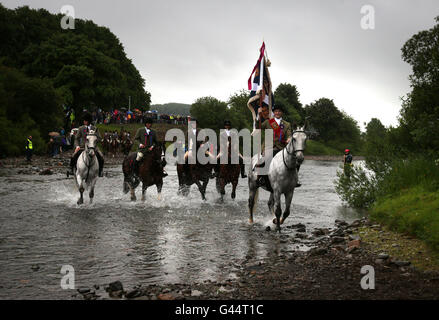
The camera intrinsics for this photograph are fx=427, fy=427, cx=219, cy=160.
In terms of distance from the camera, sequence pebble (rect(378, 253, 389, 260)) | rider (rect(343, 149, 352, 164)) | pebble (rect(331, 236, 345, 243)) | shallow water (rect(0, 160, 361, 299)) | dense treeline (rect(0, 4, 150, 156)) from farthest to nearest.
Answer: dense treeline (rect(0, 4, 150, 156)), rider (rect(343, 149, 352, 164)), pebble (rect(331, 236, 345, 243)), pebble (rect(378, 253, 389, 260)), shallow water (rect(0, 160, 361, 299))

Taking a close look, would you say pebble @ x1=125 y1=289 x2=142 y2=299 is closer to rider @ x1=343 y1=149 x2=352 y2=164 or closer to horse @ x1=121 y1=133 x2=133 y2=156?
rider @ x1=343 y1=149 x2=352 y2=164

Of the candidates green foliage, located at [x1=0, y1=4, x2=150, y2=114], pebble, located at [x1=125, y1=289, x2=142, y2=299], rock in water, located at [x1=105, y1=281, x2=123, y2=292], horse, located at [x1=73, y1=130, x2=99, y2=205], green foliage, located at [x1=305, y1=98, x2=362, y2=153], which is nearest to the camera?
pebble, located at [x1=125, y1=289, x2=142, y2=299]

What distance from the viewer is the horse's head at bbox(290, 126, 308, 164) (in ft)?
30.3

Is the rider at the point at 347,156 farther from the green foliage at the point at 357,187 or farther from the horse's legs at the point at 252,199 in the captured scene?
the horse's legs at the point at 252,199

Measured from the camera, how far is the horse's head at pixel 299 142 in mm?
9234

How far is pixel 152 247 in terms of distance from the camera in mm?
8508

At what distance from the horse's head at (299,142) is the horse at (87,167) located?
678 cm

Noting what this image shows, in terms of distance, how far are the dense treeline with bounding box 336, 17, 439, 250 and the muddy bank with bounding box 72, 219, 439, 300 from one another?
1.83m

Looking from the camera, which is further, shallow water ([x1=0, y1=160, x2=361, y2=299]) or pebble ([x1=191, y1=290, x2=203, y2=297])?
shallow water ([x1=0, y1=160, x2=361, y2=299])

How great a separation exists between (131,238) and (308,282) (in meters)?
4.52

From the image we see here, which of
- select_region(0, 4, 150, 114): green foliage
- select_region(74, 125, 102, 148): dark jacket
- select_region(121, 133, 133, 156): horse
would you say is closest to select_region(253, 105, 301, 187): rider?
select_region(74, 125, 102, 148): dark jacket

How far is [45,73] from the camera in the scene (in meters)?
54.4
